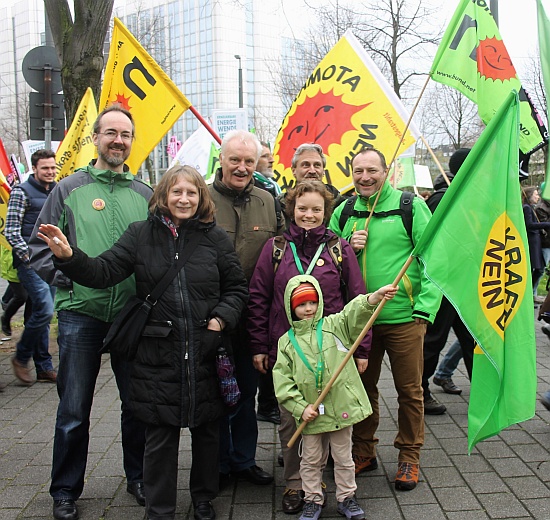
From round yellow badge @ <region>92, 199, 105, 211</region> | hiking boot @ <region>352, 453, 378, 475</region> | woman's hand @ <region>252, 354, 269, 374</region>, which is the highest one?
round yellow badge @ <region>92, 199, 105, 211</region>

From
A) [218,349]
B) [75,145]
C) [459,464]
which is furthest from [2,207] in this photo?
[459,464]

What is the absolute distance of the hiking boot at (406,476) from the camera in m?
3.93

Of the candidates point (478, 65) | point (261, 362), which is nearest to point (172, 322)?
point (261, 362)

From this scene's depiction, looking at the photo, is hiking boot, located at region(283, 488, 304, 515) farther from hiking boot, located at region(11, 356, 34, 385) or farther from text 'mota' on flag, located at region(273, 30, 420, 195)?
hiking boot, located at region(11, 356, 34, 385)

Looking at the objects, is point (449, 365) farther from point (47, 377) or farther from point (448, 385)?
point (47, 377)

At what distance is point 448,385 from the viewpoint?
5.84 meters

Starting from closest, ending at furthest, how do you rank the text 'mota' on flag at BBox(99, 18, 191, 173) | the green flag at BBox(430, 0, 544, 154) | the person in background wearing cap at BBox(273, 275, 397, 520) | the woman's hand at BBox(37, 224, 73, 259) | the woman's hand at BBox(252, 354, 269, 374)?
the woman's hand at BBox(37, 224, 73, 259), the person in background wearing cap at BBox(273, 275, 397, 520), the woman's hand at BBox(252, 354, 269, 374), the text 'mota' on flag at BBox(99, 18, 191, 173), the green flag at BBox(430, 0, 544, 154)

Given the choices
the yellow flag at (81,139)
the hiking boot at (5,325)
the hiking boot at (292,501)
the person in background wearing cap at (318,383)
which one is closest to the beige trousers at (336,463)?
the person in background wearing cap at (318,383)

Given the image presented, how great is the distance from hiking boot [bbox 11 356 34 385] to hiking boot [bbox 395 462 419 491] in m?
3.85

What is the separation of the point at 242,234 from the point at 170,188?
0.64 meters

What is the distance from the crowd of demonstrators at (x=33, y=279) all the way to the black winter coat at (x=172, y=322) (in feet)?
9.67

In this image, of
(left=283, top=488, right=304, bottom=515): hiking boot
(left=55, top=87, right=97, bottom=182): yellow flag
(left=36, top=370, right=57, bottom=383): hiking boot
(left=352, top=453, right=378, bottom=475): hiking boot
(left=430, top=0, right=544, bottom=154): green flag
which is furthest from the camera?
(left=55, top=87, right=97, bottom=182): yellow flag

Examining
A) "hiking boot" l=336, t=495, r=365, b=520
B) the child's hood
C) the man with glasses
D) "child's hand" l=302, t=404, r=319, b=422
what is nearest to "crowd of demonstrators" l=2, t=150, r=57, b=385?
the man with glasses

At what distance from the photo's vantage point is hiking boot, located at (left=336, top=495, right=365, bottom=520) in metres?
3.57
